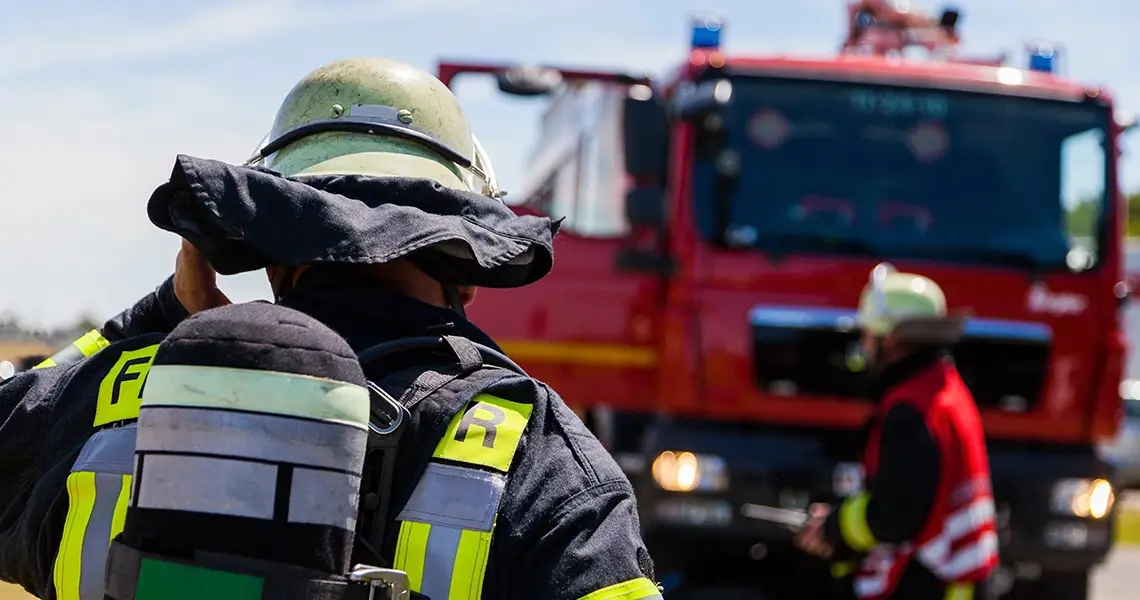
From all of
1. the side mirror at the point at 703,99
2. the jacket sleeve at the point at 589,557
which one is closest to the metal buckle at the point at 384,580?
the jacket sleeve at the point at 589,557

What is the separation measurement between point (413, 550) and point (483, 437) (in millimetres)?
143

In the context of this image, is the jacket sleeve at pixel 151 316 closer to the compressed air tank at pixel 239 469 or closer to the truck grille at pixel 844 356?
the compressed air tank at pixel 239 469

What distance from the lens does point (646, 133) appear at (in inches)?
278

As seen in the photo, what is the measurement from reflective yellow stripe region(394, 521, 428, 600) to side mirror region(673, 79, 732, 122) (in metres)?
5.58

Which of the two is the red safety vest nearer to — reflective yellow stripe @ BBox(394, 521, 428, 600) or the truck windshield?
the truck windshield

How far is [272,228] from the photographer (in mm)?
1632

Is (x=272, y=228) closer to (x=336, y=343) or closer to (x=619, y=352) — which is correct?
(x=336, y=343)

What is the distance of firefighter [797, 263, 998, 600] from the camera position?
4535mm

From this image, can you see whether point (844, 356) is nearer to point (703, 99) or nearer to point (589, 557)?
point (703, 99)

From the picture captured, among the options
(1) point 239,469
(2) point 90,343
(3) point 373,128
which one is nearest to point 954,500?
(2) point 90,343

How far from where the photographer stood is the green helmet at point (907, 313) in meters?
4.96

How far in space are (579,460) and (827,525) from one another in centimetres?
355

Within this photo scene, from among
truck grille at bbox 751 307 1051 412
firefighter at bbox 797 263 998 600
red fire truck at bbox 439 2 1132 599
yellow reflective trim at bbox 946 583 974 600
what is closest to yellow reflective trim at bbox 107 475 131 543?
firefighter at bbox 797 263 998 600

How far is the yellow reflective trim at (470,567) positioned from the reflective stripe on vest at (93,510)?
0.38 m
